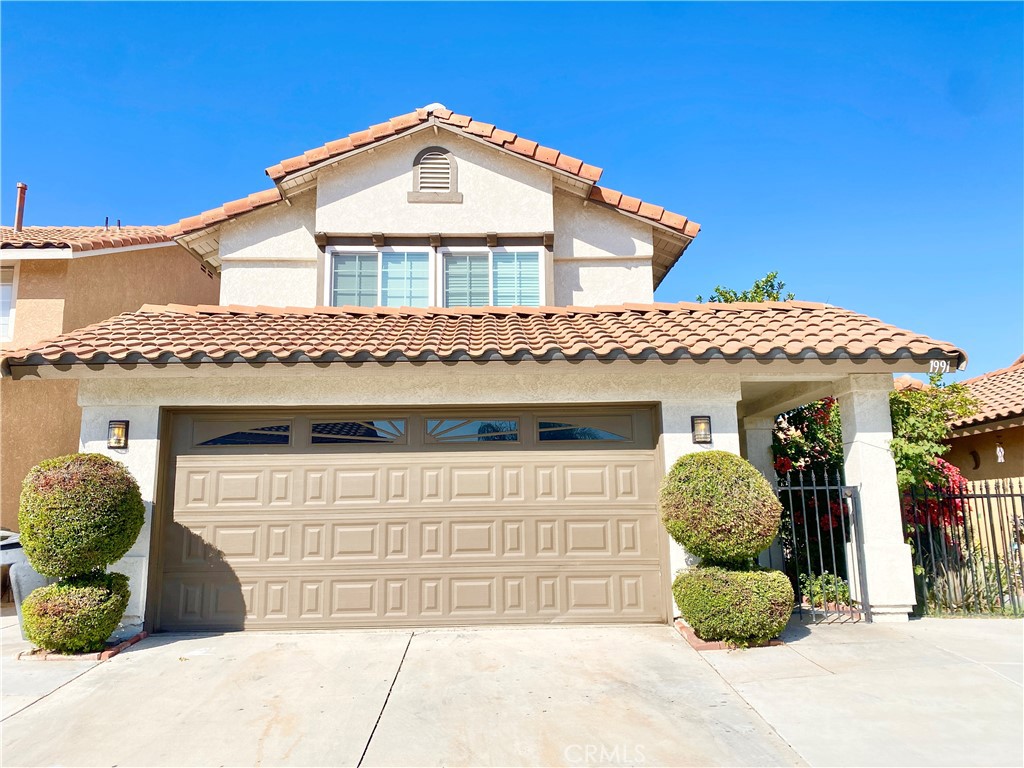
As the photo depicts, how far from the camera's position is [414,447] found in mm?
8250

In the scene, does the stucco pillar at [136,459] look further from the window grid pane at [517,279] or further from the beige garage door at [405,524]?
the window grid pane at [517,279]

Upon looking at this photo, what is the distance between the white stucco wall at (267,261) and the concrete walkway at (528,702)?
19.3ft

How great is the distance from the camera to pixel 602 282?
11570 millimetres

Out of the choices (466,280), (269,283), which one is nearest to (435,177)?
(466,280)

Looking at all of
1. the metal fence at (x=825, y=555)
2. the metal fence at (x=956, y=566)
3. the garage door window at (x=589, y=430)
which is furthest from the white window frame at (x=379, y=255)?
the metal fence at (x=956, y=566)

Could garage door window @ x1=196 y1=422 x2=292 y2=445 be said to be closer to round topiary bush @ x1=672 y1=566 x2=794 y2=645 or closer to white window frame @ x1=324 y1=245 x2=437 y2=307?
white window frame @ x1=324 y1=245 x2=437 y2=307

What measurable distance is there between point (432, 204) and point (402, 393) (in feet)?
14.9

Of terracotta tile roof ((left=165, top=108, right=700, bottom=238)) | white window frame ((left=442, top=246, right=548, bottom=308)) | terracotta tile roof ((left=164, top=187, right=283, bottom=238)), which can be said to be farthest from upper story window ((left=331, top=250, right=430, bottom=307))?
terracotta tile roof ((left=165, top=108, right=700, bottom=238))

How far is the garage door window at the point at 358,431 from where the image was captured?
8273 millimetres

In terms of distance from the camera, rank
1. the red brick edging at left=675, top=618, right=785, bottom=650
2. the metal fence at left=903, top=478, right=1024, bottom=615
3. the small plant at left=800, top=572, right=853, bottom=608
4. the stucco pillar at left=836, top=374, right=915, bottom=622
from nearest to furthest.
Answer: the red brick edging at left=675, top=618, right=785, bottom=650 < the stucco pillar at left=836, top=374, right=915, bottom=622 < the metal fence at left=903, top=478, right=1024, bottom=615 < the small plant at left=800, top=572, right=853, bottom=608

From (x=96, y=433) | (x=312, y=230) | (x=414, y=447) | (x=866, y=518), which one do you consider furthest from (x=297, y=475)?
(x=866, y=518)

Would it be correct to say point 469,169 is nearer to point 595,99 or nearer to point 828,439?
point 595,99

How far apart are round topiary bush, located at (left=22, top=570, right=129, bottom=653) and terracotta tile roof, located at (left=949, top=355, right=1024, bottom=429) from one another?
51.3 feet

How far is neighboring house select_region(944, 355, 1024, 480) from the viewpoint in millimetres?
14259
